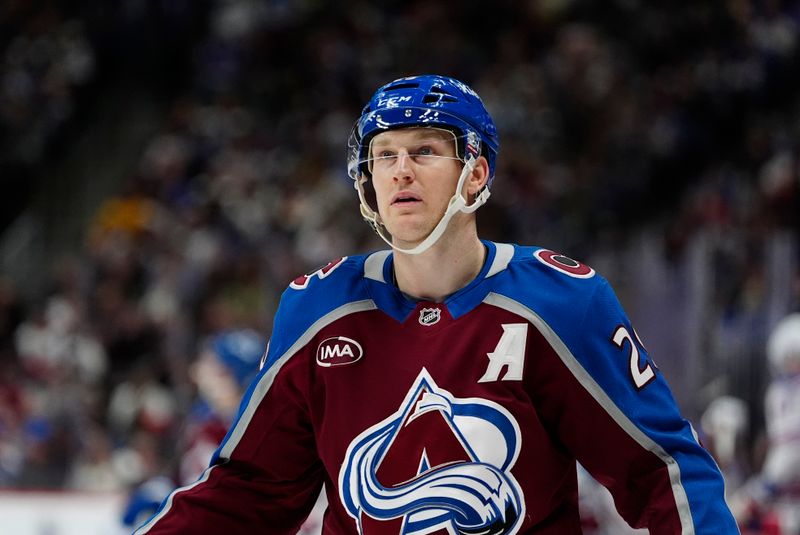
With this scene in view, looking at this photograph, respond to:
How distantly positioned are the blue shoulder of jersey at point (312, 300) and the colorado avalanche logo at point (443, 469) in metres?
0.25

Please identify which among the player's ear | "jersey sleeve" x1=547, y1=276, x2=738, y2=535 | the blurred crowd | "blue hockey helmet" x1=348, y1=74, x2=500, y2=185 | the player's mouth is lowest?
"jersey sleeve" x1=547, y1=276, x2=738, y2=535

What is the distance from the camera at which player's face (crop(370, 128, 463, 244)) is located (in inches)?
Result: 92.6

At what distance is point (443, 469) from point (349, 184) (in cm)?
758

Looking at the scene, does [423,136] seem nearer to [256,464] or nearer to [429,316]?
[429,316]

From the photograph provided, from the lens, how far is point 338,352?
2383mm

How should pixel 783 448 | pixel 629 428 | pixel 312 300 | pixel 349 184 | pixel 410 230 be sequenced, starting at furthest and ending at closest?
pixel 349 184, pixel 783 448, pixel 312 300, pixel 410 230, pixel 629 428

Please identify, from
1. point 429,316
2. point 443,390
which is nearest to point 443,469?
point 443,390

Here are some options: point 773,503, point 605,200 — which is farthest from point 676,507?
point 605,200

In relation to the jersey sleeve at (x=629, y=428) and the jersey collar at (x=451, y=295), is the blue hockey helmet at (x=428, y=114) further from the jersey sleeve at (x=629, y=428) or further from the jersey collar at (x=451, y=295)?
the jersey sleeve at (x=629, y=428)

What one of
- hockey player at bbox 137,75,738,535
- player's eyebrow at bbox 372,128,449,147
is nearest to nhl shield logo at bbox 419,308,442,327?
hockey player at bbox 137,75,738,535

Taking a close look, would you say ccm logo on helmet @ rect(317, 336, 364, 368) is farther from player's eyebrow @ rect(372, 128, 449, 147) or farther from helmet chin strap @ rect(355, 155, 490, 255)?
player's eyebrow @ rect(372, 128, 449, 147)

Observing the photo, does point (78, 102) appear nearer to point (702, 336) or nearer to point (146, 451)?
point (146, 451)

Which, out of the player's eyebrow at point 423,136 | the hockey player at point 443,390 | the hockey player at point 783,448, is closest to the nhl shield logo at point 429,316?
the hockey player at point 443,390

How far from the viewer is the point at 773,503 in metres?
5.91
